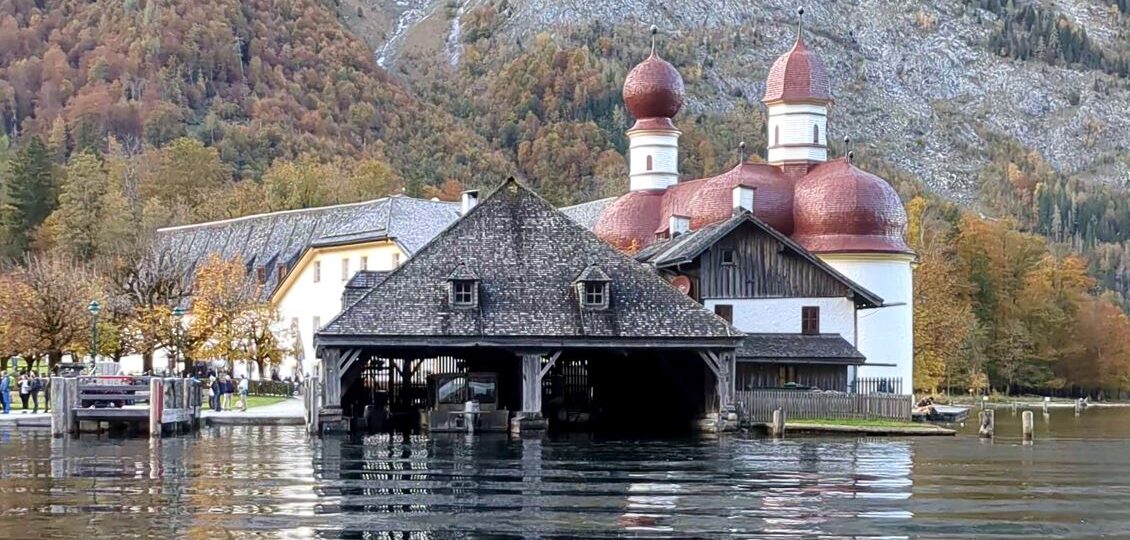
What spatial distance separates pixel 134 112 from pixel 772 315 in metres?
145

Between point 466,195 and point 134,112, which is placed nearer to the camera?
point 466,195

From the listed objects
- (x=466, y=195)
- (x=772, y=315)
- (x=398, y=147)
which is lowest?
(x=772, y=315)

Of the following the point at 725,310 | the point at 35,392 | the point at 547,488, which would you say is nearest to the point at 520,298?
the point at 725,310

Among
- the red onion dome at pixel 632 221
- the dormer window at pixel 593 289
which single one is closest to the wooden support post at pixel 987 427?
the dormer window at pixel 593 289

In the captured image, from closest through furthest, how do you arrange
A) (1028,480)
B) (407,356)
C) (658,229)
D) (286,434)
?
(1028,480) < (286,434) < (407,356) < (658,229)

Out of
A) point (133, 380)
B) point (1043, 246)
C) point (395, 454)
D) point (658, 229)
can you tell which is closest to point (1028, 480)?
point (395, 454)

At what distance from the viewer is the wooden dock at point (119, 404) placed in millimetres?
48031

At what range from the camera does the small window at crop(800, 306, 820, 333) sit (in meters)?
58.3

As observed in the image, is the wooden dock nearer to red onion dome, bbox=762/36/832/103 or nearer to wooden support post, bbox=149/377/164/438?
wooden support post, bbox=149/377/164/438

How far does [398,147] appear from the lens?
630ft

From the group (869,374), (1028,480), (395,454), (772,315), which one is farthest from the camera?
(869,374)

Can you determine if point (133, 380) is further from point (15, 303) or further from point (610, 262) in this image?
point (15, 303)

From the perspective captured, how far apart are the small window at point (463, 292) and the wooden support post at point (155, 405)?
8651 millimetres

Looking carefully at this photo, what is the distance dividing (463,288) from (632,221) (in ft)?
93.4
